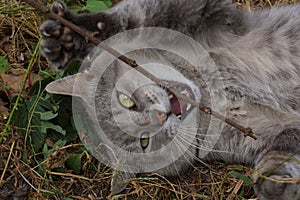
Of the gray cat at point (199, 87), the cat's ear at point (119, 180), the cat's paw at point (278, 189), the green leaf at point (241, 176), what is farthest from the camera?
the cat's ear at point (119, 180)

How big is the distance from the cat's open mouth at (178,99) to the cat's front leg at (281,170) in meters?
0.46

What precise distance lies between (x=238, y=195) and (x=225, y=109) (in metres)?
0.50

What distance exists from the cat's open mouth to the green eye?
205 millimetres

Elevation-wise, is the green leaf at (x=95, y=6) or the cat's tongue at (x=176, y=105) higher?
the green leaf at (x=95, y=6)

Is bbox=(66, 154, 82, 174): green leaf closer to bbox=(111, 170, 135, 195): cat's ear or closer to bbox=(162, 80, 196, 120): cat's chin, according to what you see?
bbox=(111, 170, 135, 195): cat's ear

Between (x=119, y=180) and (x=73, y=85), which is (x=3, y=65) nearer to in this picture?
(x=73, y=85)

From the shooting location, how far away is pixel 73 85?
274 cm

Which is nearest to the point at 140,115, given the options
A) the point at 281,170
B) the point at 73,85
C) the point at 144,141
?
the point at 144,141

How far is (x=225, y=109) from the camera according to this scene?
2.64 meters

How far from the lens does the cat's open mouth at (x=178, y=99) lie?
2.46m

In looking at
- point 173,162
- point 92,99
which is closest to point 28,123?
point 92,99

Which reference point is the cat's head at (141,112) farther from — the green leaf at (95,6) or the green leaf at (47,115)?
the green leaf at (95,6)

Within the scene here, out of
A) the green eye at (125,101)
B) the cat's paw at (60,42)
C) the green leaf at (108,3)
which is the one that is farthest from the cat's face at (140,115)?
the green leaf at (108,3)

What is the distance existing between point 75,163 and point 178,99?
75cm
